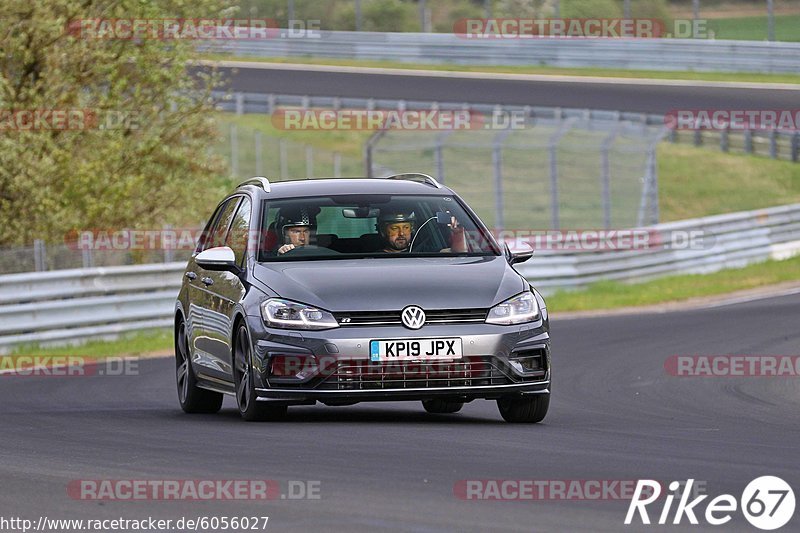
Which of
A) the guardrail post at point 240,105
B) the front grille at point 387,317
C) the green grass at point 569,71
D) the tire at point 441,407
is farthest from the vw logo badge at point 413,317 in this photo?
the guardrail post at point 240,105

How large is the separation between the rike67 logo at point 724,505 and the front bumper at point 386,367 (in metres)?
2.49

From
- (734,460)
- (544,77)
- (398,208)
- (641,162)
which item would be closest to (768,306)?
(398,208)

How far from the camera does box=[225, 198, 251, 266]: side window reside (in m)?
11.0

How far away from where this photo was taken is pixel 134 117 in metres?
23.8

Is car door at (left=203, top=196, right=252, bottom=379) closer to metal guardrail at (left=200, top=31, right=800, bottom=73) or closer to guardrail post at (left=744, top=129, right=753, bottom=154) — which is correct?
metal guardrail at (left=200, top=31, right=800, bottom=73)

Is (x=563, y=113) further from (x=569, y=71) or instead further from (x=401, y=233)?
(x=401, y=233)

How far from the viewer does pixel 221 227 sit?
12.1 metres

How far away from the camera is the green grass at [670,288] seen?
25.6 m

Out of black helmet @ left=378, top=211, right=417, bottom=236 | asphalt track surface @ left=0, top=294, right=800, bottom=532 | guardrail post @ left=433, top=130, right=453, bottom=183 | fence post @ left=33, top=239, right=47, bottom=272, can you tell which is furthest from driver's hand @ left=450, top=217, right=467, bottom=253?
guardrail post @ left=433, top=130, right=453, bottom=183

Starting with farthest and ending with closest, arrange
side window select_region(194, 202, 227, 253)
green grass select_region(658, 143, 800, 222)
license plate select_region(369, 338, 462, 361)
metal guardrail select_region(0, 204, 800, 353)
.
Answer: green grass select_region(658, 143, 800, 222)
metal guardrail select_region(0, 204, 800, 353)
side window select_region(194, 202, 227, 253)
license plate select_region(369, 338, 462, 361)

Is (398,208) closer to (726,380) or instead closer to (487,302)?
(487,302)

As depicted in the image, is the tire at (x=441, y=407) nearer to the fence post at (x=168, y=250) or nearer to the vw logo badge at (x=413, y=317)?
the vw logo badge at (x=413, y=317)

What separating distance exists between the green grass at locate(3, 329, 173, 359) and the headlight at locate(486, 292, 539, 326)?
987 cm

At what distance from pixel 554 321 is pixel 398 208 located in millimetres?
12075
